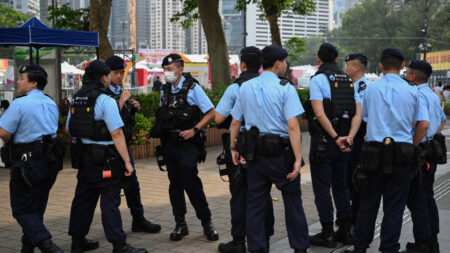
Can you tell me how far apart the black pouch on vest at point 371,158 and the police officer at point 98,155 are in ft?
6.78

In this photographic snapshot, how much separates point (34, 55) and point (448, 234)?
11494 millimetres

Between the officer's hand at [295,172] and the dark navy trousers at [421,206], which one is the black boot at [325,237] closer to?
the dark navy trousers at [421,206]

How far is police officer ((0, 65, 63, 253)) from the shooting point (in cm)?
512

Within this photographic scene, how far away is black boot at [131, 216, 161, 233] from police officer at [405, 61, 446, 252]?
2612mm

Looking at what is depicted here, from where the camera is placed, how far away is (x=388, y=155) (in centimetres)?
496

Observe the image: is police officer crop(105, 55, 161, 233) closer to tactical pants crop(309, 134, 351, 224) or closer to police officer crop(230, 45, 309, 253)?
police officer crop(230, 45, 309, 253)

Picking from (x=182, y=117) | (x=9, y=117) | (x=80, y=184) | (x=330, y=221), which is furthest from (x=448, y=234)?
(x=9, y=117)

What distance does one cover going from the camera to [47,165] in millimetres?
5227

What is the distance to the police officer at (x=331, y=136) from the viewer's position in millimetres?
5691

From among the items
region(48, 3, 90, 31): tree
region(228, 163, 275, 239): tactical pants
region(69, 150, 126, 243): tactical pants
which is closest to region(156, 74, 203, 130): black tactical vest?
region(228, 163, 275, 239): tactical pants

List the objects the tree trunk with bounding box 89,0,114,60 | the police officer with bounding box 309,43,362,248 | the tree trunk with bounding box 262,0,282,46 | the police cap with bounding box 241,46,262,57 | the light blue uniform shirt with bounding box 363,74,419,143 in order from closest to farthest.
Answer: the light blue uniform shirt with bounding box 363,74,419,143, the police cap with bounding box 241,46,262,57, the police officer with bounding box 309,43,362,248, the tree trunk with bounding box 89,0,114,60, the tree trunk with bounding box 262,0,282,46

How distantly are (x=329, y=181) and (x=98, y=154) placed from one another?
88.5 inches

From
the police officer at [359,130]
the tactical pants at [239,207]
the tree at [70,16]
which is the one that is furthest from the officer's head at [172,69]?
the tree at [70,16]

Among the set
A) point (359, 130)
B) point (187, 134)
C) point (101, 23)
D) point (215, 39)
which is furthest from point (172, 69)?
point (215, 39)
